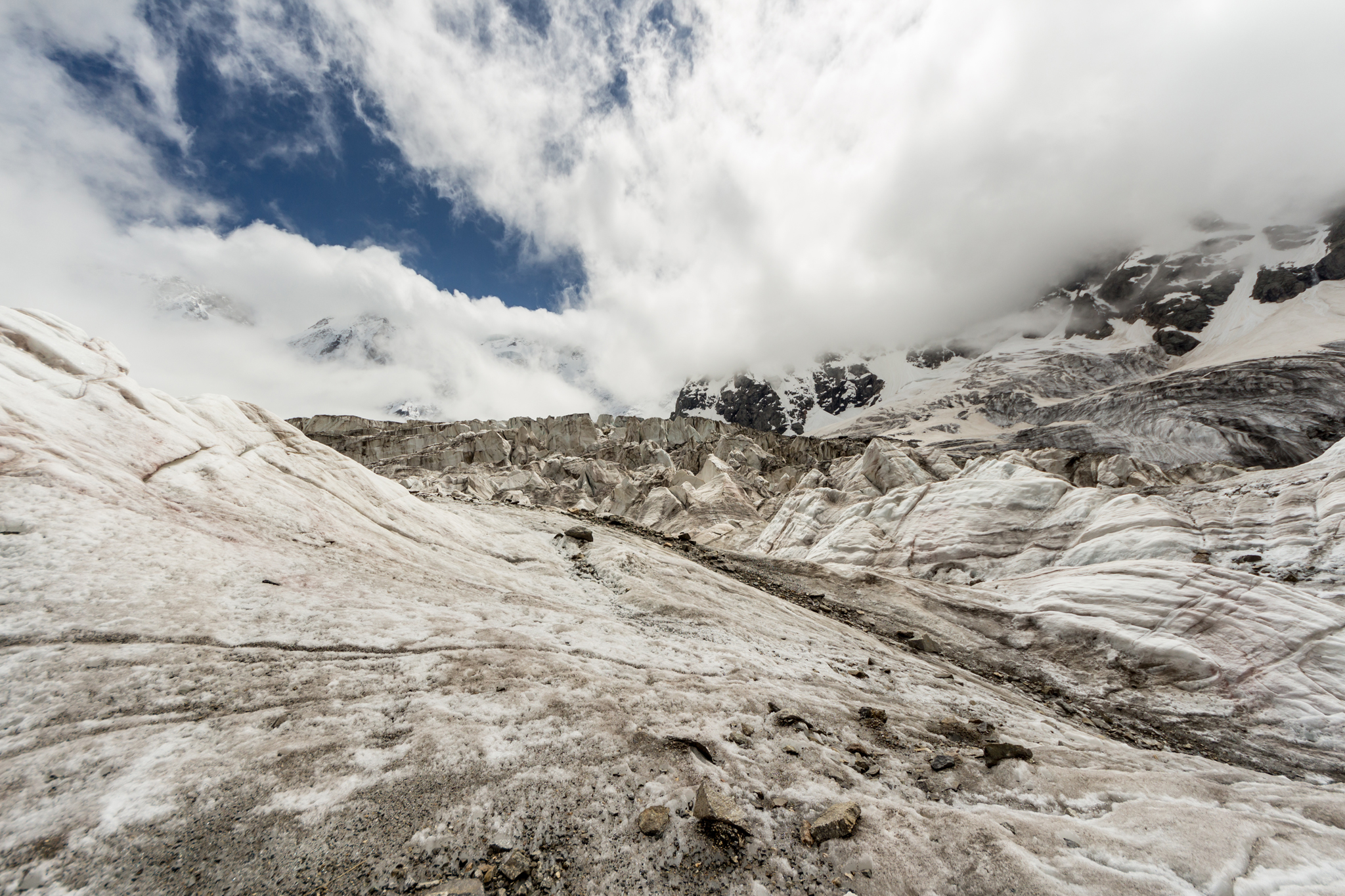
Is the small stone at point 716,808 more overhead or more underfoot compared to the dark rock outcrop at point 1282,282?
more underfoot

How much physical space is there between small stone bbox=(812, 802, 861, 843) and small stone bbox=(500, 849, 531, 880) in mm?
2452

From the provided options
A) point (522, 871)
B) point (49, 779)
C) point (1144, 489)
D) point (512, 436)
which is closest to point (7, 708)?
point (49, 779)

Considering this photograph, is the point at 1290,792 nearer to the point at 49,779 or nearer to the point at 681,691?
the point at 681,691

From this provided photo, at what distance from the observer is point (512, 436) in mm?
92250

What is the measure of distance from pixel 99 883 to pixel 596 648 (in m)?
5.87

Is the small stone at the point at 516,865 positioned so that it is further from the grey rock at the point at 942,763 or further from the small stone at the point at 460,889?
the grey rock at the point at 942,763

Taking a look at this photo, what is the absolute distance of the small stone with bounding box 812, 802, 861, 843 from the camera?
435 cm

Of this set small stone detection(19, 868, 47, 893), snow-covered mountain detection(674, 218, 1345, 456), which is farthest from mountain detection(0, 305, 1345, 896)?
snow-covered mountain detection(674, 218, 1345, 456)

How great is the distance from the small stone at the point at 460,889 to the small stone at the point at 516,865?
197mm

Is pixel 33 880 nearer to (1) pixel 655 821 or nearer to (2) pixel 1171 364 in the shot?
(1) pixel 655 821

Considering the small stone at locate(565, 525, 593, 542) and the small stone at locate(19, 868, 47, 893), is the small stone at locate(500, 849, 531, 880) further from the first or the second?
the small stone at locate(565, 525, 593, 542)

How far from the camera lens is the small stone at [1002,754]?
19.6 ft

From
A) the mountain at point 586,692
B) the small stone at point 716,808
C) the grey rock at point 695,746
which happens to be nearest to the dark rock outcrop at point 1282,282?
the mountain at point 586,692

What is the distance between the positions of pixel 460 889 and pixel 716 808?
6.97 feet
